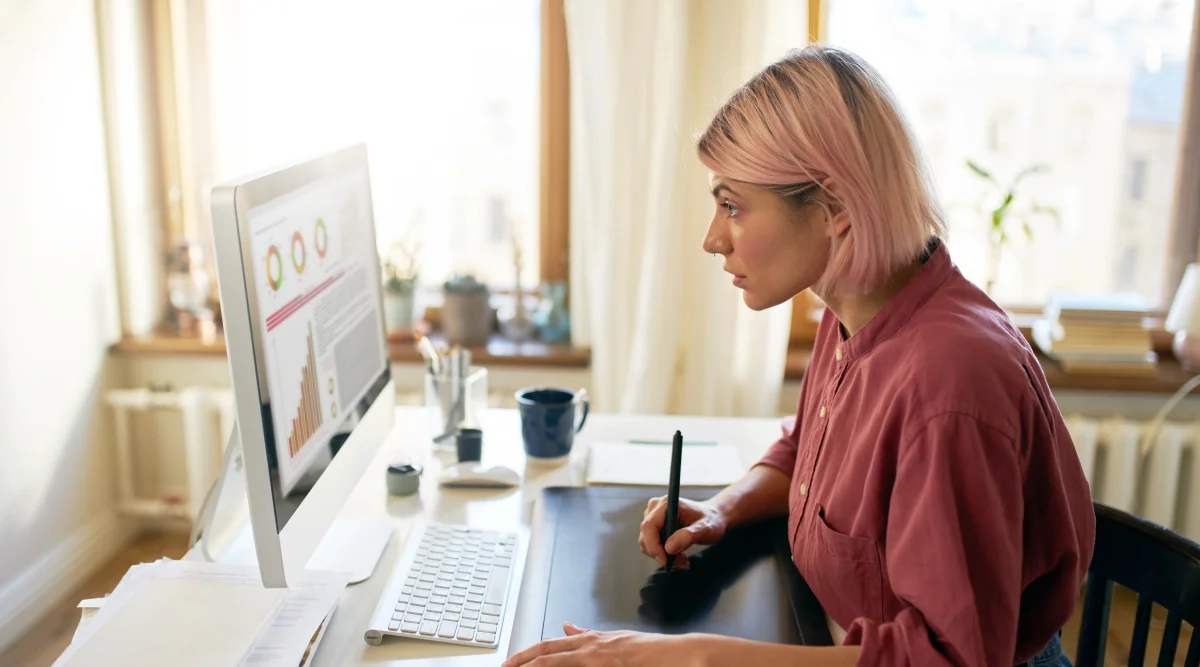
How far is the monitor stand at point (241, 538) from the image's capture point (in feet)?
3.99

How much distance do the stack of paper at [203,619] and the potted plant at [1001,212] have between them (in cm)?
191

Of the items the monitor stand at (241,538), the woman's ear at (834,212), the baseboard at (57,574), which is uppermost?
the woman's ear at (834,212)

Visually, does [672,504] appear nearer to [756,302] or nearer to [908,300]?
[756,302]

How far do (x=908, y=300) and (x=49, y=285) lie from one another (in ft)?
6.67

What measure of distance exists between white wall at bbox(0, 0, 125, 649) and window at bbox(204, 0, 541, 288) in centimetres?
32

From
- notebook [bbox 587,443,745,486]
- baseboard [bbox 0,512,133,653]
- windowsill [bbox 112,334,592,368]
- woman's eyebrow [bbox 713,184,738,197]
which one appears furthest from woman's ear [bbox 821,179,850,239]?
baseboard [bbox 0,512,133,653]

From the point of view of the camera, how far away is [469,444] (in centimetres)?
155

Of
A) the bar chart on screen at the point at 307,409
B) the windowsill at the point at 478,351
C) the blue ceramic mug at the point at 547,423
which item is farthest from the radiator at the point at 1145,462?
the bar chart on screen at the point at 307,409

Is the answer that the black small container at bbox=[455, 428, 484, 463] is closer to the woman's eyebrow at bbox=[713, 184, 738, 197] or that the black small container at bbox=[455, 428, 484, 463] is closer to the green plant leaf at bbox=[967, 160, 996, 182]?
the woman's eyebrow at bbox=[713, 184, 738, 197]

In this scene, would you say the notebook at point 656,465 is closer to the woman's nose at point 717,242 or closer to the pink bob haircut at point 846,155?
the woman's nose at point 717,242

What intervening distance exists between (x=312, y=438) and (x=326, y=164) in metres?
0.32

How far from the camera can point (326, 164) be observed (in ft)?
3.96

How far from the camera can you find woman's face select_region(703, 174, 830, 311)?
111 cm

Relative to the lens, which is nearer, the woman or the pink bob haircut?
the woman
